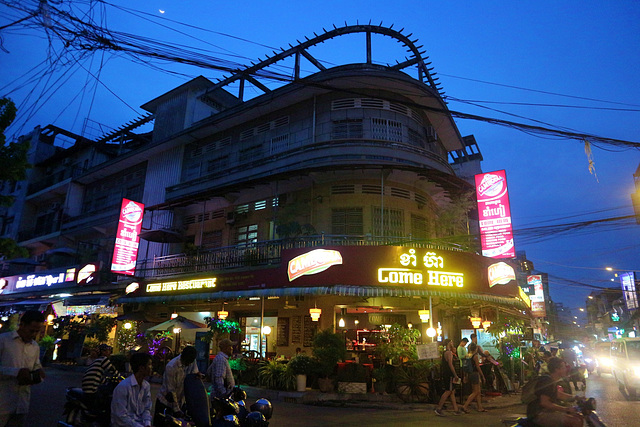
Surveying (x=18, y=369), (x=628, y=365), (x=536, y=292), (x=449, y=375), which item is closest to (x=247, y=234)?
(x=449, y=375)

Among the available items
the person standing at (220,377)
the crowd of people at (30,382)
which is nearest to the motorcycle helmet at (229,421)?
the person standing at (220,377)

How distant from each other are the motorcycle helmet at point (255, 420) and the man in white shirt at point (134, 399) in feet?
6.74

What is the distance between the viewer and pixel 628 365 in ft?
50.8

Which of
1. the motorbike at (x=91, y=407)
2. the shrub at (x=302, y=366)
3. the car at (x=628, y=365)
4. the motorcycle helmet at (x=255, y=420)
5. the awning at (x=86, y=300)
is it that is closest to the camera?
the motorbike at (x=91, y=407)

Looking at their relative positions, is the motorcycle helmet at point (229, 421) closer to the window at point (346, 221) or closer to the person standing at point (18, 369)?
the person standing at point (18, 369)

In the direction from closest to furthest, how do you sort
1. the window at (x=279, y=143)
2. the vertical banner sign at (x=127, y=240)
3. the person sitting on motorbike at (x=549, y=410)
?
the person sitting on motorbike at (x=549, y=410) → the window at (x=279, y=143) → the vertical banner sign at (x=127, y=240)

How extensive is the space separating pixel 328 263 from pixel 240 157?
9.82 meters

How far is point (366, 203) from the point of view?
18.9m

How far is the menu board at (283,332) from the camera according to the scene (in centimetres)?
1992

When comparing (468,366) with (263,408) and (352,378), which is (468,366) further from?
(263,408)

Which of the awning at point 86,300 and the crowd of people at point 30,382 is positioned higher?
the awning at point 86,300

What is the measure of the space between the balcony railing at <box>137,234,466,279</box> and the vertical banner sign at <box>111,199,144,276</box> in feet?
5.18

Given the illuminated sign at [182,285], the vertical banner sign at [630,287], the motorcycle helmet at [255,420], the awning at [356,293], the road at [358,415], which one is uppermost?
the vertical banner sign at [630,287]

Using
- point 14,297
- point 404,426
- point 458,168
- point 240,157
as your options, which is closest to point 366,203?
point 240,157
